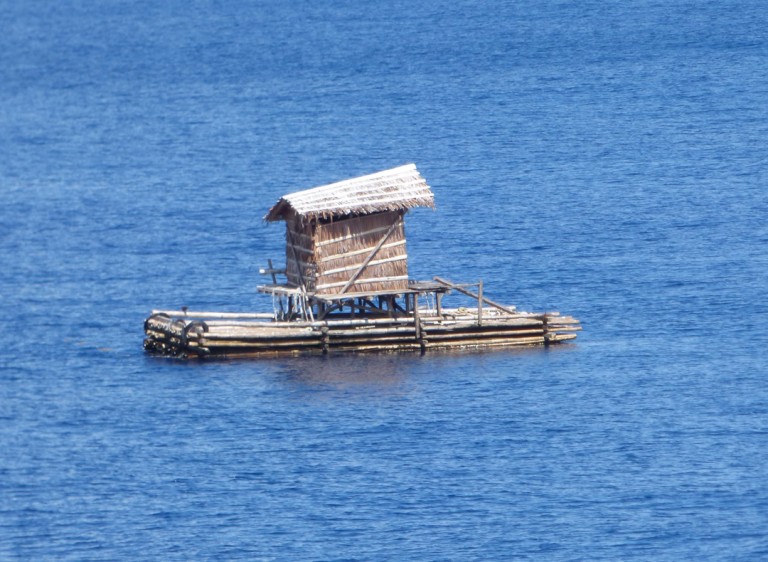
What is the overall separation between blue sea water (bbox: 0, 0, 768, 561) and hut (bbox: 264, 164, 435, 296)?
11.0 feet

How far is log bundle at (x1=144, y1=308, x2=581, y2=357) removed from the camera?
262 ft

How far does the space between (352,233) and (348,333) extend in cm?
416

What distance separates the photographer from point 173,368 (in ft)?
263

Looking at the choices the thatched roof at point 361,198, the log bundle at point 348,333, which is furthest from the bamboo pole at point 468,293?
the thatched roof at point 361,198

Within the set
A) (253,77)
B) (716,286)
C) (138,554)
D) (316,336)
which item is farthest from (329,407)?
(253,77)

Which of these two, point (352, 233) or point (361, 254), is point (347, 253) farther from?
point (352, 233)

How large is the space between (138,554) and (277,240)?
56.4m

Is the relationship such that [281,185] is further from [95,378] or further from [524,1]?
[524,1]

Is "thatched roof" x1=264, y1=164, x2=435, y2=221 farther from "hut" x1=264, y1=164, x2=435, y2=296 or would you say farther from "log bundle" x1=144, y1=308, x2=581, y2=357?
"log bundle" x1=144, y1=308, x2=581, y2=357

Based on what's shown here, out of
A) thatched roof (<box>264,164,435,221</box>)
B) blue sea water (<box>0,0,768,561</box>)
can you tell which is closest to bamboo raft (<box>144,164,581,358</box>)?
thatched roof (<box>264,164,435,221</box>)

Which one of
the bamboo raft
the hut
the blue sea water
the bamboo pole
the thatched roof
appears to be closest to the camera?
the blue sea water

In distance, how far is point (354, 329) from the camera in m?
80.6

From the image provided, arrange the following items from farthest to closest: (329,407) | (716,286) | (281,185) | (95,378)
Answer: (281,185) → (716,286) → (95,378) → (329,407)

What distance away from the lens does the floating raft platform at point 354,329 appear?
80.0m
